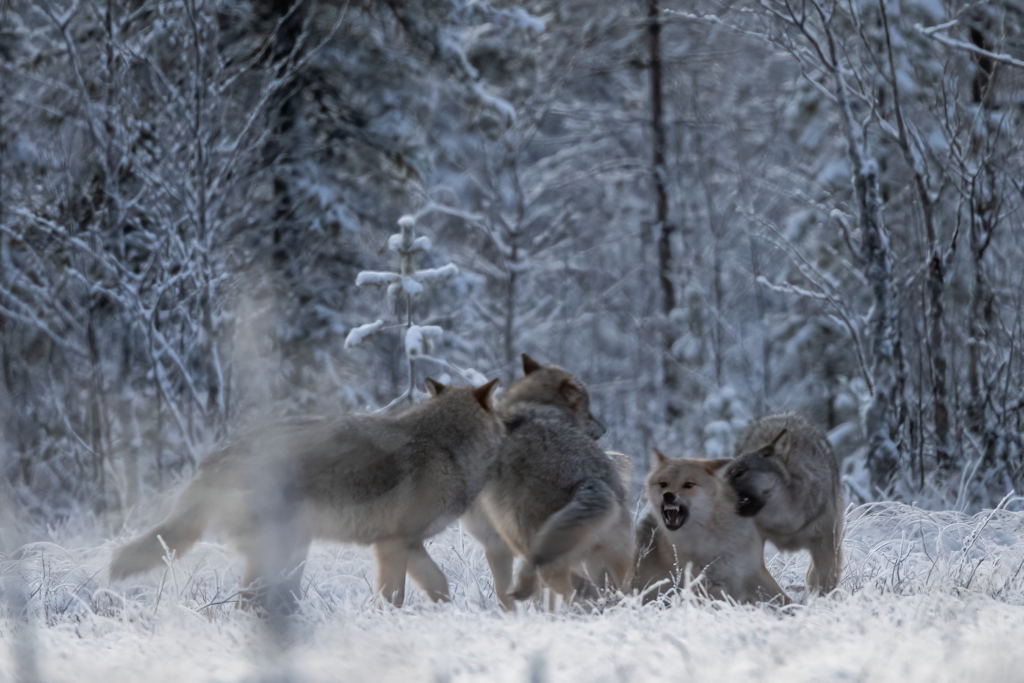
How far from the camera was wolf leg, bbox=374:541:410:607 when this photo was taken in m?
4.79

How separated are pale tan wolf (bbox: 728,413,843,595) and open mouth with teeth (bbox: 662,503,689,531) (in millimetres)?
352

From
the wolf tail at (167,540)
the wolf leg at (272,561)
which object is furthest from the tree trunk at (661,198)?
the wolf tail at (167,540)

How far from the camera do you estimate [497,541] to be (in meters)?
5.42

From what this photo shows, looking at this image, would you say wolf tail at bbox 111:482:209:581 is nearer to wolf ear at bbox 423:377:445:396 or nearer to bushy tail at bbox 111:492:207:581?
bushy tail at bbox 111:492:207:581

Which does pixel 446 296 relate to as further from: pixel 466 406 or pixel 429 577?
pixel 429 577

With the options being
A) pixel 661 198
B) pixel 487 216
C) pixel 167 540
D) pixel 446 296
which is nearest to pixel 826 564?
pixel 167 540

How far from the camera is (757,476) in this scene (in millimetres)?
4871

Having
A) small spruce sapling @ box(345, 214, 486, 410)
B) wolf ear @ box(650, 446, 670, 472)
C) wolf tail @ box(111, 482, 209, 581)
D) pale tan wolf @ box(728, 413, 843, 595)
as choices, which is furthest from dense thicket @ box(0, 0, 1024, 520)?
wolf tail @ box(111, 482, 209, 581)

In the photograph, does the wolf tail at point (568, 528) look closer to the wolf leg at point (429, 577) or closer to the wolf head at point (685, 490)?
the wolf head at point (685, 490)

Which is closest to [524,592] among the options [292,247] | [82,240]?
[82,240]

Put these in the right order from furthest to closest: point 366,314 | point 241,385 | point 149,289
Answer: point 366,314, point 241,385, point 149,289

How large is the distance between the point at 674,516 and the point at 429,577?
4.73 feet

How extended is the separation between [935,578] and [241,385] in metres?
8.75

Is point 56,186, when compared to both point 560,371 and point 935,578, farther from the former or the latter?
point 935,578
